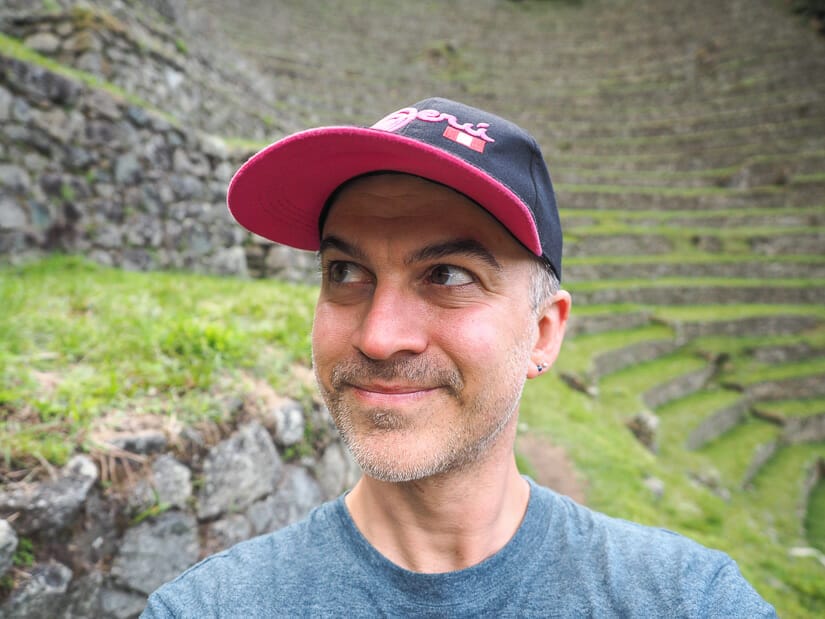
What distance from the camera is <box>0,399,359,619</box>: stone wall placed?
1.68 meters

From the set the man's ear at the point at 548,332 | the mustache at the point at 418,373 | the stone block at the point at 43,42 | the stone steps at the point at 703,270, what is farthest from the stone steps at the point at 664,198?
the mustache at the point at 418,373

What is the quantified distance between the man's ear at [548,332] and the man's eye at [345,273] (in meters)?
0.42

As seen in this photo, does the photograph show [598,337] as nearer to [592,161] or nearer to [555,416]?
[555,416]

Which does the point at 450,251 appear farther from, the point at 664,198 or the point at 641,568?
the point at 664,198

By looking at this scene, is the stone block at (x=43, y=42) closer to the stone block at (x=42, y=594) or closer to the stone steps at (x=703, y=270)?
the stone block at (x=42, y=594)

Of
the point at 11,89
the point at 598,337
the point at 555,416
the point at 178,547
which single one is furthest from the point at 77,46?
the point at 598,337

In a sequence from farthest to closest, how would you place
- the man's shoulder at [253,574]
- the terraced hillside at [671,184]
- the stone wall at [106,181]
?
1. the terraced hillside at [671,184]
2. the stone wall at [106,181]
3. the man's shoulder at [253,574]

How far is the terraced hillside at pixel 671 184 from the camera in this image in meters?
6.86

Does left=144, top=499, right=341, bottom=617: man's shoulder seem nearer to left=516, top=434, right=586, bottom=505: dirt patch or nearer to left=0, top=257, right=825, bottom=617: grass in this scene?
left=0, top=257, right=825, bottom=617: grass

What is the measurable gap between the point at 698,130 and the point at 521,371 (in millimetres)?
17398

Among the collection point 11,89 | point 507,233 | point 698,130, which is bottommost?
point 698,130

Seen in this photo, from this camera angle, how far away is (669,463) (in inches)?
234

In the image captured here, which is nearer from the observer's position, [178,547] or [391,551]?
[391,551]

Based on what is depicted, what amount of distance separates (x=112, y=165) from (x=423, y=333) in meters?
4.32
